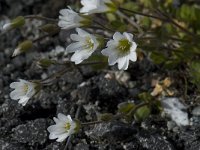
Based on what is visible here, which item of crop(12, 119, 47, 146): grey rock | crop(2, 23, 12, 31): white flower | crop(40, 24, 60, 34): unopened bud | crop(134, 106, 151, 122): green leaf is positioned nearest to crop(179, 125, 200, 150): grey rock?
crop(134, 106, 151, 122): green leaf

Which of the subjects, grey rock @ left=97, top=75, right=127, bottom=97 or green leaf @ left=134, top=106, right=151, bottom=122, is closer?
green leaf @ left=134, top=106, right=151, bottom=122

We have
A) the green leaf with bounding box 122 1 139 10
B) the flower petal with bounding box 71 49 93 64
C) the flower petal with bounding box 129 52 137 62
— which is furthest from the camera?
the green leaf with bounding box 122 1 139 10

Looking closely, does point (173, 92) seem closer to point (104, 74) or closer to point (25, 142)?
point (104, 74)

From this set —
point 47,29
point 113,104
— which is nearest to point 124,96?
point 113,104

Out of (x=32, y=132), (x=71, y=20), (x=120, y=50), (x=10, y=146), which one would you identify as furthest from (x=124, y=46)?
(x=10, y=146)

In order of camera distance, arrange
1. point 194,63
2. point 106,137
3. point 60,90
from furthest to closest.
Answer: point 60,90 → point 194,63 → point 106,137

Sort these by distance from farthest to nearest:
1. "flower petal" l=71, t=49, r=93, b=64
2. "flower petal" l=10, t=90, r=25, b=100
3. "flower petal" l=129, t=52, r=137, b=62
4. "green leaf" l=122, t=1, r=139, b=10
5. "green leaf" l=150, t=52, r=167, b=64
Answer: "green leaf" l=122, t=1, r=139, b=10
"green leaf" l=150, t=52, r=167, b=64
"flower petal" l=10, t=90, r=25, b=100
"flower petal" l=71, t=49, r=93, b=64
"flower petal" l=129, t=52, r=137, b=62

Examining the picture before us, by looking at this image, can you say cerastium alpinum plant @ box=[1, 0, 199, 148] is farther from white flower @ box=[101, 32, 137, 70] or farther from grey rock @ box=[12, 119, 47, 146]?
grey rock @ box=[12, 119, 47, 146]
